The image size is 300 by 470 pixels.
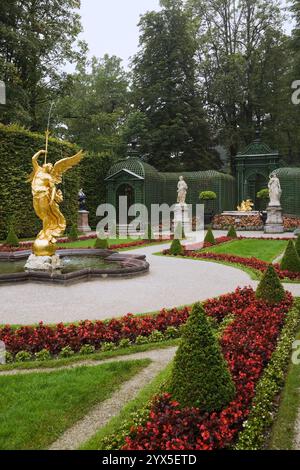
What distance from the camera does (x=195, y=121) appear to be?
36.9m

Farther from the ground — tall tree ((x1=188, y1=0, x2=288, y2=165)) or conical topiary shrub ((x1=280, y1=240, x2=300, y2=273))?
tall tree ((x1=188, y1=0, x2=288, y2=165))

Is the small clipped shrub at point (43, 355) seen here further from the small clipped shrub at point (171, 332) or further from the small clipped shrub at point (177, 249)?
the small clipped shrub at point (177, 249)

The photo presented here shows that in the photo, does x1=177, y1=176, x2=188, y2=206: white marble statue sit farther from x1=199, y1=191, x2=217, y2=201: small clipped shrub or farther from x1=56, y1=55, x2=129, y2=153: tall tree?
x1=56, y1=55, x2=129, y2=153: tall tree

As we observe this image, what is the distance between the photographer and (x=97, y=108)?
1558 inches

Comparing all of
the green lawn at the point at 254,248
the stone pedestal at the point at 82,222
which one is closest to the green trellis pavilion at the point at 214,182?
the stone pedestal at the point at 82,222

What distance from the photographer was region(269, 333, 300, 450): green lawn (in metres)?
3.69

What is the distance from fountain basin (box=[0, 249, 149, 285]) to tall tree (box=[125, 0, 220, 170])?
75.5 ft

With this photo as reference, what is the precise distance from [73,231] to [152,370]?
54.2ft

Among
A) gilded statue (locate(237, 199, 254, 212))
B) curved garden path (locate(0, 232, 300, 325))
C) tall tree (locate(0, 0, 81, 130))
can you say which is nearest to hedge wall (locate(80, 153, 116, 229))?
tall tree (locate(0, 0, 81, 130))

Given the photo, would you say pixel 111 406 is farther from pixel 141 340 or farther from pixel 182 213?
pixel 182 213

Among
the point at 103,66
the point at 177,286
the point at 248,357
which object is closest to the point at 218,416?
the point at 248,357

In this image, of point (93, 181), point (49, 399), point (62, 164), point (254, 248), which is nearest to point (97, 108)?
point (93, 181)

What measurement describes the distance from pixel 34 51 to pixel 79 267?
18613mm

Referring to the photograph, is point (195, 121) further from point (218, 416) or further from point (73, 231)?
point (218, 416)
